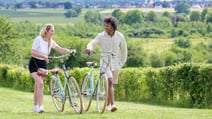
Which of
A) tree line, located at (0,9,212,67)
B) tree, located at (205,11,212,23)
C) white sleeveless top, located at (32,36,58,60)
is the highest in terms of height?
white sleeveless top, located at (32,36,58,60)

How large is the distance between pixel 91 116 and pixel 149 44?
126 metres

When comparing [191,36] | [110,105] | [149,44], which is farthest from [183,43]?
[110,105]

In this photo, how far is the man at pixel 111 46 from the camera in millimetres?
11258

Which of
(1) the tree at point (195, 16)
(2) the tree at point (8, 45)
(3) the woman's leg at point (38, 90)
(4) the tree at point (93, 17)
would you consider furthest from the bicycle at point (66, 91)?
(1) the tree at point (195, 16)

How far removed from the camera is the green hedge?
63.3ft

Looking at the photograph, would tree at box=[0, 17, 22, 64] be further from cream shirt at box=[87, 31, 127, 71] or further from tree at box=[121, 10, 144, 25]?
tree at box=[121, 10, 144, 25]

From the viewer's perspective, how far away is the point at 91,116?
34.2 feet

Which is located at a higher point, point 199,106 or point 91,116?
point 91,116

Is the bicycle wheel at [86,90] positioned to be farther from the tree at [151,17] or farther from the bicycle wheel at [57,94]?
the tree at [151,17]

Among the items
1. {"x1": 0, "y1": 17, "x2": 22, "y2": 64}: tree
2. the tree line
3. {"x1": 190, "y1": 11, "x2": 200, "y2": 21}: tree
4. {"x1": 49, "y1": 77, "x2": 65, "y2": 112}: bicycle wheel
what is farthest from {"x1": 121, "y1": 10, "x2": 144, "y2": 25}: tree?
{"x1": 49, "y1": 77, "x2": 65, "y2": 112}: bicycle wheel

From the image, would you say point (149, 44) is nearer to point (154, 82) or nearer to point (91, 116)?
point (154, 82)

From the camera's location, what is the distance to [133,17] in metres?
184

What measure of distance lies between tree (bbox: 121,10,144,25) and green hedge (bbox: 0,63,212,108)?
503ft

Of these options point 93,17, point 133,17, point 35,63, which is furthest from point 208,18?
point 35,63
